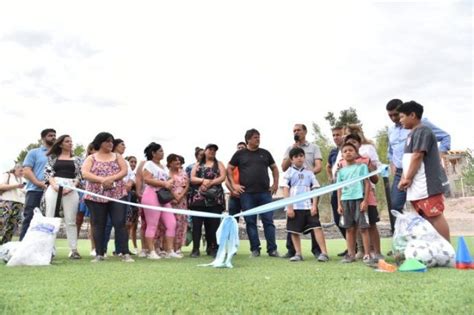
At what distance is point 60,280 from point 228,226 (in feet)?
6.47

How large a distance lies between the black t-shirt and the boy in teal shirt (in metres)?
1.44

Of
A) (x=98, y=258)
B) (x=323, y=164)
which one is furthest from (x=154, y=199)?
(x=323, y=164)

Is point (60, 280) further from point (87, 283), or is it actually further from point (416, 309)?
point (416, 309)

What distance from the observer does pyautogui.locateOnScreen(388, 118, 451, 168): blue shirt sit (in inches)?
210

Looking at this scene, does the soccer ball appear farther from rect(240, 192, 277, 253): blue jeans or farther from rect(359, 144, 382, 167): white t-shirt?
rect(240, 192, 277, 253): blue jeans

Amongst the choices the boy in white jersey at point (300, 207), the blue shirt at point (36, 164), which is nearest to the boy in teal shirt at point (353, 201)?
the boy in white jersey at point (300, 207)

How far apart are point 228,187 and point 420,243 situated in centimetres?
329

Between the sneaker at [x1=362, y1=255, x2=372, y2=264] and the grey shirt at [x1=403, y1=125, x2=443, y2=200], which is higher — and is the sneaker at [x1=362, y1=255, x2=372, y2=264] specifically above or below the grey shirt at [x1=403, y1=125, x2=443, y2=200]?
below

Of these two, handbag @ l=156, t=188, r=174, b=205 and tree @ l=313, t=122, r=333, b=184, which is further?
tree @ l=313, t=122, r=333, b=184

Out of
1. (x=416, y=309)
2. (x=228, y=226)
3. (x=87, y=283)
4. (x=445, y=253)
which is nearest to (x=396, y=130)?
(x=445, y=253)

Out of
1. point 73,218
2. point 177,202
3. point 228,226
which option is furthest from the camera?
point 177,202

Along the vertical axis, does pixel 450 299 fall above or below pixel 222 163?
below

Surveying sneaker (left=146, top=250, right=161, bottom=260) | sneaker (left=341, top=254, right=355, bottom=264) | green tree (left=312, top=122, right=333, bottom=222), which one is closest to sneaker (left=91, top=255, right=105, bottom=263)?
sneaker (left=146, top=250, right=161, bottom=260)

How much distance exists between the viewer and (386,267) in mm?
4148
